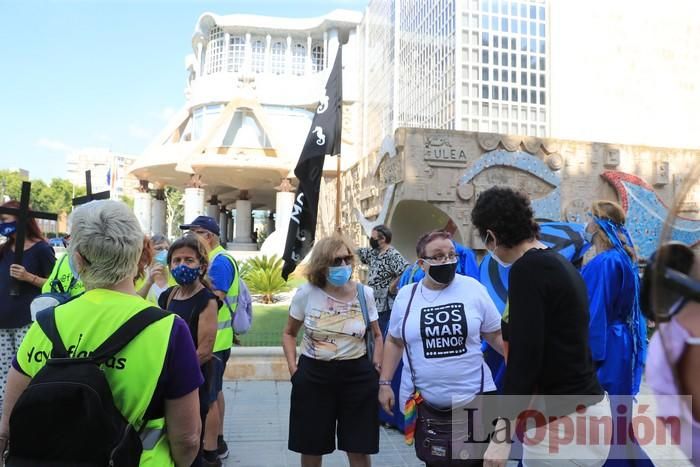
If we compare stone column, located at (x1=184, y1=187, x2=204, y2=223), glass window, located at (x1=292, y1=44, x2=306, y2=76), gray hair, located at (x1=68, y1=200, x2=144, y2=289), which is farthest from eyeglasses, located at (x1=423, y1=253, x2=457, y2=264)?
glass window, located at (x1=292, y1=44, x2=306, y2=76)

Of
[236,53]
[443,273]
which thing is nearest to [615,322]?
[443,273]

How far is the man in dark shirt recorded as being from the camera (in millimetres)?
1902

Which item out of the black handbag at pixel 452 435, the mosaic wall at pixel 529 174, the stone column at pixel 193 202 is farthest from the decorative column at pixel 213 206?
the black handbag at pixel 452 435

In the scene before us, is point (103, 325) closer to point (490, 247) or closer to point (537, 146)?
point (490, 247)

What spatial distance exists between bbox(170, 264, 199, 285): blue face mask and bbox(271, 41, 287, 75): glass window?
51.9 metres

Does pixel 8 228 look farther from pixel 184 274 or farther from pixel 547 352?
pixel 547 352

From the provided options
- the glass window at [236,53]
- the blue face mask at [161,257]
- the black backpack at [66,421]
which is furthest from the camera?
the glass window at [236,53]

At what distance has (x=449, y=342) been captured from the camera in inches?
98.6

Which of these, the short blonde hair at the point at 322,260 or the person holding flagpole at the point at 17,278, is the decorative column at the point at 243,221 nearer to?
the person holding flagpole at the point at 17,278

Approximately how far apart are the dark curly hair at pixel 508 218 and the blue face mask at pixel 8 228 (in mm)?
3479

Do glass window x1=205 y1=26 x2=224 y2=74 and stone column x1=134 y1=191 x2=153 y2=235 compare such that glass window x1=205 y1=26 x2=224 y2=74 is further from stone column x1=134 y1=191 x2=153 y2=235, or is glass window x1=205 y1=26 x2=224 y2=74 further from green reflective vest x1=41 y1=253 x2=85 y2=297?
green reflective vest x1=41 y1=253 x2=85 y2=297

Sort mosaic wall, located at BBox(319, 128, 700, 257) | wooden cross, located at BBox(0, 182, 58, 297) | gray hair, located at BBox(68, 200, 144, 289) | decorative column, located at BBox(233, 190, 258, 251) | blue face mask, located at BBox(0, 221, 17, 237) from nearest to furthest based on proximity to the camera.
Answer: gray hair, located at BBox(68, 200, 144, 289) < wooden cross, located at BBox(0, 182, 58, 297) < blue face mask, located at BBox(0, 221, 17, 237) < mosaic wall, located at BBox(319, 128, 700, 257) < decorative column, located at BBox(233, 190, 258, 251)

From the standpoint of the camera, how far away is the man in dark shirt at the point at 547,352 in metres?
1.90

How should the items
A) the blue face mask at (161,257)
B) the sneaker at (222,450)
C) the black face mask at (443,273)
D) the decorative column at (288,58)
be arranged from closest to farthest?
the black face mask at (443,273) < the sneaker at (222,450) < the blue face mask at (161,257) < the decorative column at (288,58)
